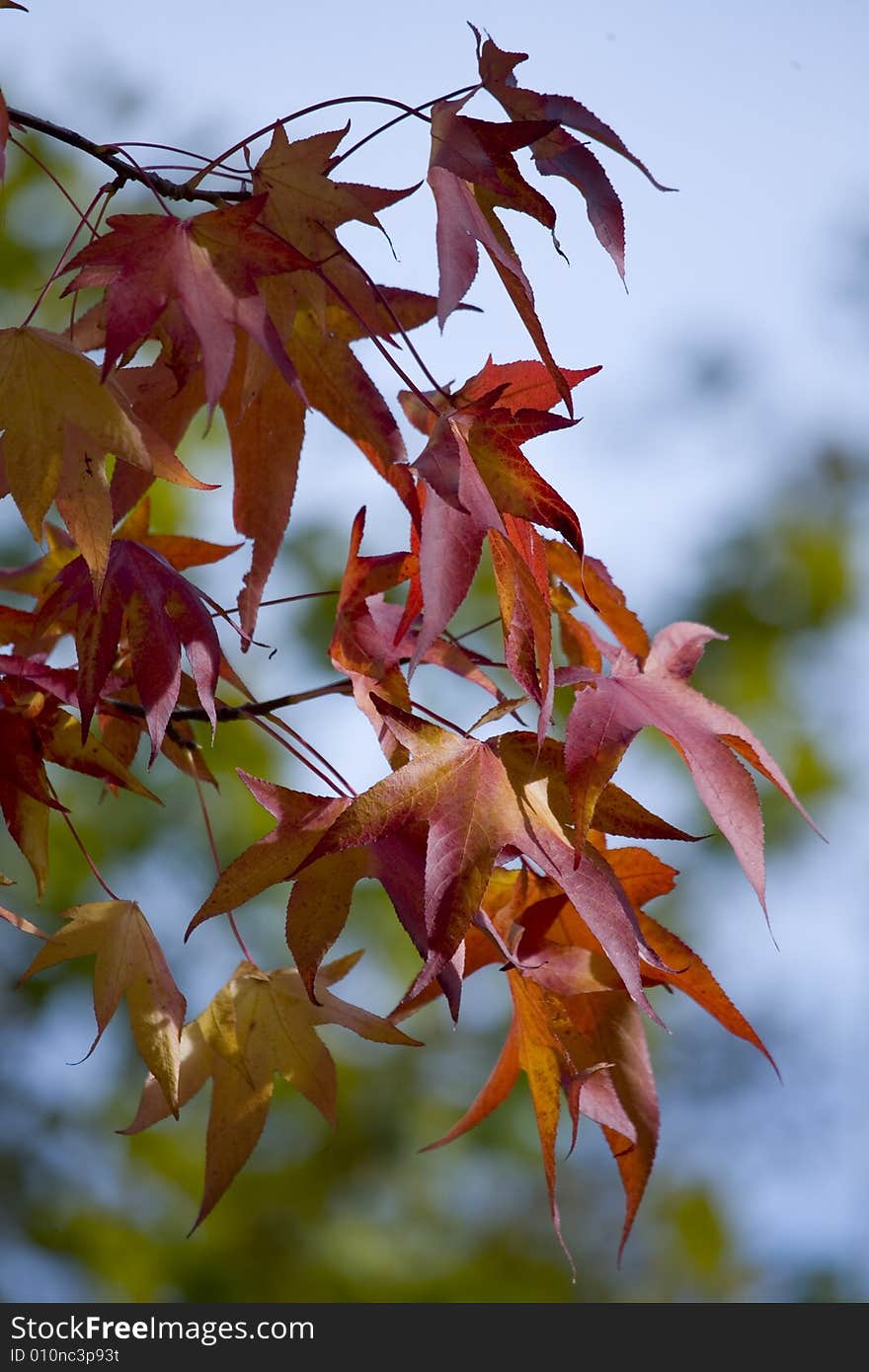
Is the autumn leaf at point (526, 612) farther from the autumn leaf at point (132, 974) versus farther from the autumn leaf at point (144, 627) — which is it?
the autumn leaf at point (132, 974)

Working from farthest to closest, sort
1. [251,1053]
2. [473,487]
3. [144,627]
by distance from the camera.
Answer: [251,1053]
[144,627]
[473,487]

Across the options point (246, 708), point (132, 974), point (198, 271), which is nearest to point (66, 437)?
point (198, 271)

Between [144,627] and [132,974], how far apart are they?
0.21 metres

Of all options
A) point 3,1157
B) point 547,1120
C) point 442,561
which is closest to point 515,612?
point 442,561

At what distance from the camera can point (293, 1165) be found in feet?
13.6

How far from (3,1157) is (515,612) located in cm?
404

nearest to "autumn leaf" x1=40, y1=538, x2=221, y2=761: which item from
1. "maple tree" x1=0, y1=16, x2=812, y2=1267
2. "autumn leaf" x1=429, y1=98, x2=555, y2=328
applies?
"maple tree" x1=0, y1=16, x2=812, y2=1267

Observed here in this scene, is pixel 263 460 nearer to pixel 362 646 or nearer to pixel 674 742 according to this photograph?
pixel 362 646

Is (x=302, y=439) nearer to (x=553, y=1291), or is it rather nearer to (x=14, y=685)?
(x=14, y=685)

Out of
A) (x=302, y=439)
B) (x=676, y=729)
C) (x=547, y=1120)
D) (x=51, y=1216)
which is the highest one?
(x=51, y=1216)

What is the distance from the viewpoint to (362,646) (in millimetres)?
839
